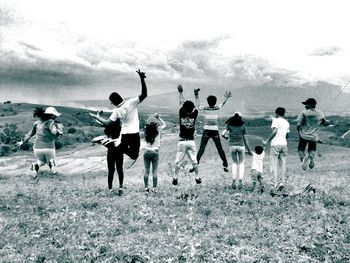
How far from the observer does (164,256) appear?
23.6ft

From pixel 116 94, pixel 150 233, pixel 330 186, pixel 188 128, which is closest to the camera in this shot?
pixel 150 233

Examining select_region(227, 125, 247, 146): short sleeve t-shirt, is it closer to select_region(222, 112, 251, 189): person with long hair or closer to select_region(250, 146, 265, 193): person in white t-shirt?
select_region(222, 112, 251, 189): person with long hair

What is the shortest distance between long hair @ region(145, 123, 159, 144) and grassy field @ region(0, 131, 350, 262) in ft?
5.11

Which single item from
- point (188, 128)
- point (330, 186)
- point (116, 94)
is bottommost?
point (330, 186)

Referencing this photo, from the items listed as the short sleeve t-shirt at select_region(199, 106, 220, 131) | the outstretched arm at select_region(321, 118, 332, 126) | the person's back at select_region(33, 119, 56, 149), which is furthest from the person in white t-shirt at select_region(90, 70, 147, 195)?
the outstretched arm at select_region(321, 118, 332, 126)

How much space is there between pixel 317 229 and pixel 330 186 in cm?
496

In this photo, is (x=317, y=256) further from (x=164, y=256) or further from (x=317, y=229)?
(x=164, y=256)

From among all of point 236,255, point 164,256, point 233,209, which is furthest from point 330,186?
point 164,256

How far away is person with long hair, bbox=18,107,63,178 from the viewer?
14.1 meters

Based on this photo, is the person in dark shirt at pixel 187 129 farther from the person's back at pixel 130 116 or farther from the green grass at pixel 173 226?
the person's back at pixel 130 116

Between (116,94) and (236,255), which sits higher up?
(116,94)

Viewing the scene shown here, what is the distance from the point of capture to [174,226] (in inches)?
337

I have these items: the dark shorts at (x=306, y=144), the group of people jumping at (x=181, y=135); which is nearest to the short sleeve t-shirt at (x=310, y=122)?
the group of people jumping at (x=181, y=135)

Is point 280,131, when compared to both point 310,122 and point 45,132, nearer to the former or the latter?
point 310,122
